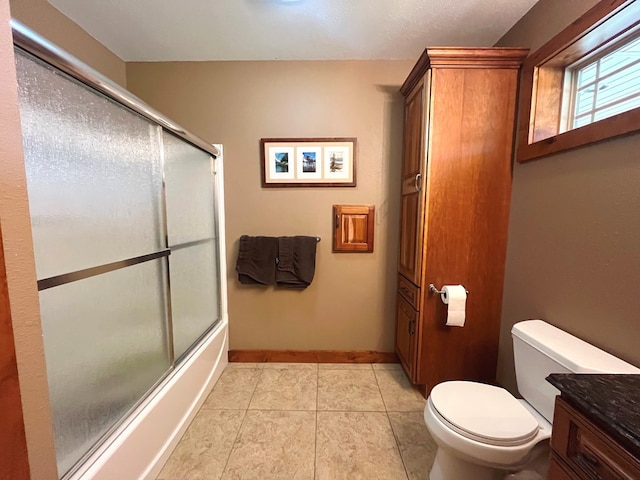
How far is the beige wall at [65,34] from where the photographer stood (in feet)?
4.82

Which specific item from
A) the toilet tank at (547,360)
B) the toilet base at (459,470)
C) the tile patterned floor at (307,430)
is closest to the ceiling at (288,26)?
the toilet tank at (547,360)

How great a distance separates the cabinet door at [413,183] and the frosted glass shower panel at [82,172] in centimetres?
151

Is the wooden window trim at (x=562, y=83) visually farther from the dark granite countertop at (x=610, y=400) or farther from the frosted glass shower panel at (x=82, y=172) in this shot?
the frosted glass shower panel at (x=82, y=172)

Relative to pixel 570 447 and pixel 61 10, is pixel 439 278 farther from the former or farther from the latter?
pixel 61 10

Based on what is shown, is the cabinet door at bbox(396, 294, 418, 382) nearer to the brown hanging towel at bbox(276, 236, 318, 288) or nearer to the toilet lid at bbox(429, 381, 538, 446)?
the toilet lid at bbox(429, 381, 538, 446)

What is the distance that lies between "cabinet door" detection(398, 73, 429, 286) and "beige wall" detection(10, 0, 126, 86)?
1897mm

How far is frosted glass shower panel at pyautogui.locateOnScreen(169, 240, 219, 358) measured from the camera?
176cm

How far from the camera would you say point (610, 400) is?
69 centimetres

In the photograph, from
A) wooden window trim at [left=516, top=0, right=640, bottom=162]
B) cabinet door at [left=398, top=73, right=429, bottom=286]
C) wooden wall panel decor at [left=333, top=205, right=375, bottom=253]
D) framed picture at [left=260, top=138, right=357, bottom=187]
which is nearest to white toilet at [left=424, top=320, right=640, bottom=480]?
cabinet door at [left=398, top=73, right=429, bottom=286]

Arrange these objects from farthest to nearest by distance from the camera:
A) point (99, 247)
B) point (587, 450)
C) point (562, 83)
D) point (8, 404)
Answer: point (562, 83) → point (99, 247) → point (587, 450) → point (8, 404)

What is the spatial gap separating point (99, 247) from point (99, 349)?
0.47m

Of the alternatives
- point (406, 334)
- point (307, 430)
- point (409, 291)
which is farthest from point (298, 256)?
point (307, 430)

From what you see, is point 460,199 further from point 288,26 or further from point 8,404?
point 8,404

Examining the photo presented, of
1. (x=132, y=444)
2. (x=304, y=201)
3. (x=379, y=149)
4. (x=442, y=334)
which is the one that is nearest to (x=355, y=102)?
(x=379, y=149)
